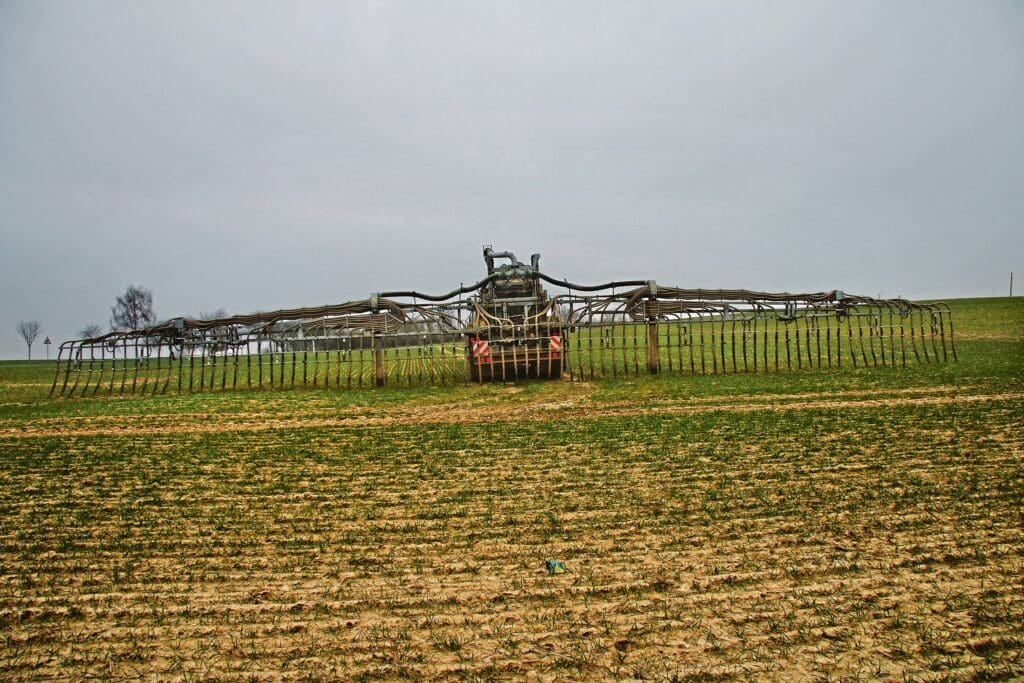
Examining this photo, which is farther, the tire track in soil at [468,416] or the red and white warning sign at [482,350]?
the red and white warning sign at [482,350]

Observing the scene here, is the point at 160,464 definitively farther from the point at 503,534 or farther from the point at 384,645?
the point at 384,645

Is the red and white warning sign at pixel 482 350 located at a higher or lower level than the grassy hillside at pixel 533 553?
higher

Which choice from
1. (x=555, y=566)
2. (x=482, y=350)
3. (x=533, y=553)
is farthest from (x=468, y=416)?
(x=555, y=566)

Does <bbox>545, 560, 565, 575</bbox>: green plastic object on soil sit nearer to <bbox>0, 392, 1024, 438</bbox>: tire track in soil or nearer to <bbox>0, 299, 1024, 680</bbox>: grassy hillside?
<bbox>0, 299, 1024, 680</bbox>: grassy hillside

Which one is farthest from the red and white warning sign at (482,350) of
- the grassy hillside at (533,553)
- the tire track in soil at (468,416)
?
the grassy hillside at (533,553)

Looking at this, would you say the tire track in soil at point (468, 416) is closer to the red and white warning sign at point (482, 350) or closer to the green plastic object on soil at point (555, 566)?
the red and white warning sign at point (482, 350)

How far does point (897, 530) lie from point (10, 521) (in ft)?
20.5

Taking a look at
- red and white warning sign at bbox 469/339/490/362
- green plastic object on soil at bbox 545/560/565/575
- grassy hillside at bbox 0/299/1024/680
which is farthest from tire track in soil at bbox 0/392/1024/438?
green plastic object on soil at bbox 545/560/565/575

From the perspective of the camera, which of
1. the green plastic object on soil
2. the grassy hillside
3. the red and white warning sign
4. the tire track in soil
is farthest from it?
the red and white warning sign

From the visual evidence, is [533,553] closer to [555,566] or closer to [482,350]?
[555,566]

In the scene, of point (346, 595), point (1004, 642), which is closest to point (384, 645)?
point (346, 595)

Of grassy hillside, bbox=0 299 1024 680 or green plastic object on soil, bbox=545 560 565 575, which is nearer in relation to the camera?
grassy hillside, bbox=0 299 1024 680

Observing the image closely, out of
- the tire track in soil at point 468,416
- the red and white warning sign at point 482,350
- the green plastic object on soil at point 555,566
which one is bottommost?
the green plastic object on soil at point 555,566

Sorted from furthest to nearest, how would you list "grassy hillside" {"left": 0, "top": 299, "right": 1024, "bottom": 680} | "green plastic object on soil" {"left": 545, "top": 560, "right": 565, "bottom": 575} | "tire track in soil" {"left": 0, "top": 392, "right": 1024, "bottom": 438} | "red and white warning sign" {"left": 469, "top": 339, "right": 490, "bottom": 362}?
"red and white warning sign" {"left": 469, "top": 339, "right": 490, "bottom": 362}, "tire track in soil" {"left": 0, "top": 392, "right": 1024, "bottom": 438}, "green plastic object on soil" {"left": 545, "top": 560, "right": 565, "bottom": 575}, "grassy hillside" {"left": 0, "top": 299, "right": 1024, "bottom": 680}
